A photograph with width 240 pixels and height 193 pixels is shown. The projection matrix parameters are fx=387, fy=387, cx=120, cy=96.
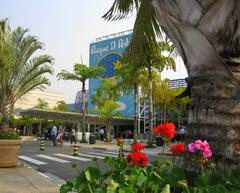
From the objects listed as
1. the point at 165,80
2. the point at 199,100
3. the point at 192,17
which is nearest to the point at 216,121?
the point at 199,100

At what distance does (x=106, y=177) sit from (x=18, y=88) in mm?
11901

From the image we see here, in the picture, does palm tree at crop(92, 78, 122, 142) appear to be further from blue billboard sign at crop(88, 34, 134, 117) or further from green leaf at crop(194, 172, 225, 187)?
green leaf at crop(194, 172, 225, 187)

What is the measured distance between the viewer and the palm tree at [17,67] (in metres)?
13.8

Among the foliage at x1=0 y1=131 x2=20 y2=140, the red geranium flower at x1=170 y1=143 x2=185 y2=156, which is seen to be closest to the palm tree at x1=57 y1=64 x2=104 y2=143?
the foliage at x1=0 y1=131 x2=20 y2=140

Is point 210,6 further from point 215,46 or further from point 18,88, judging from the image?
point 18,88

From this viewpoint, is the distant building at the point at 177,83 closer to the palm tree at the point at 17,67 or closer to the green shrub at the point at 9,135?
the palm tree at the point at 17,67

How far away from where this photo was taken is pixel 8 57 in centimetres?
1360

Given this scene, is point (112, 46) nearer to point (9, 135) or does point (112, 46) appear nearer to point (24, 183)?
point (9, 135)

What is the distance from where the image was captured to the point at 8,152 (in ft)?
39.2

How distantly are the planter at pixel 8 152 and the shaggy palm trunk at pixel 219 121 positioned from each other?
8.89m

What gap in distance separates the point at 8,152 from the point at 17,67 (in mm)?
4112

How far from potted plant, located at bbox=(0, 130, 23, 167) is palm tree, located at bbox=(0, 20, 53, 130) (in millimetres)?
1031

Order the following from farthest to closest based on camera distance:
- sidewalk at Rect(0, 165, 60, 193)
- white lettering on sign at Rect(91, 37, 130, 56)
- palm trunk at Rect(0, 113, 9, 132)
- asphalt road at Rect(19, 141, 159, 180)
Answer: white lettering on sign at Rect(91, 37, 130, 56), palm trunk at Rect(0, 113, 9, 132), asphalt road at Rect(19, 141, 159, 180), sidewalk at Rect(0, 165, 60, 193)

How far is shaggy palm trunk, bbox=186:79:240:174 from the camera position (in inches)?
144
